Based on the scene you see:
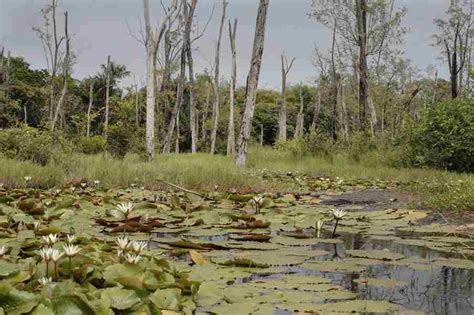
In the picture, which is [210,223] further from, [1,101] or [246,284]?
[1,101]

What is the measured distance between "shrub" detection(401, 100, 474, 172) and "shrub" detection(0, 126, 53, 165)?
9089 millimetres

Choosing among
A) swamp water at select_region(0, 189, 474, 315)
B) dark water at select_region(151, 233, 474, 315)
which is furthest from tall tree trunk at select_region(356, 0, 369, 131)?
dark water at select_region(151, 233, 474, 315)

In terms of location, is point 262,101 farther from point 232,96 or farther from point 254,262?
point 254,262

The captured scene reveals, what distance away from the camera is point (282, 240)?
12.4 ft

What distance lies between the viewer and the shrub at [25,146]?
1025 centimetres

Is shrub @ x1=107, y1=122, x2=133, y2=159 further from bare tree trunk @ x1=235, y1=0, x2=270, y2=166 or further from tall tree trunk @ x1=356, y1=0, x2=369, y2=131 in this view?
tall tree trunk @ x1=356, y1=0, x2=369, y2=131

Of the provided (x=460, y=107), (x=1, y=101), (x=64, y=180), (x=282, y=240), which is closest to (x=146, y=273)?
(x=282, y=240)

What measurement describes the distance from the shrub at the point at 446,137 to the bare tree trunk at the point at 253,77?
456cm

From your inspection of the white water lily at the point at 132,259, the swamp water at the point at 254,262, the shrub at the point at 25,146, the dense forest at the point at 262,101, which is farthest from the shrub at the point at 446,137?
the white water lily at the point at 132,259

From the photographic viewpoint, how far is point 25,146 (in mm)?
10422

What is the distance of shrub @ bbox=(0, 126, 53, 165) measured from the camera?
10.2 metres

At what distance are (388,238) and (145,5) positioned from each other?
14.0 meters

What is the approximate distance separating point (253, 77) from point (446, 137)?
5.15 m

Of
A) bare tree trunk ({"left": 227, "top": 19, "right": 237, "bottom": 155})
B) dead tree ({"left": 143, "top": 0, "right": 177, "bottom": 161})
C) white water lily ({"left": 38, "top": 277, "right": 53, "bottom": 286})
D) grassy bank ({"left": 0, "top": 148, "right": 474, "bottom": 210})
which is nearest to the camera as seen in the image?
white water lily ({"left": 38, "top": 277, "right": 53, "bottom": 286})
